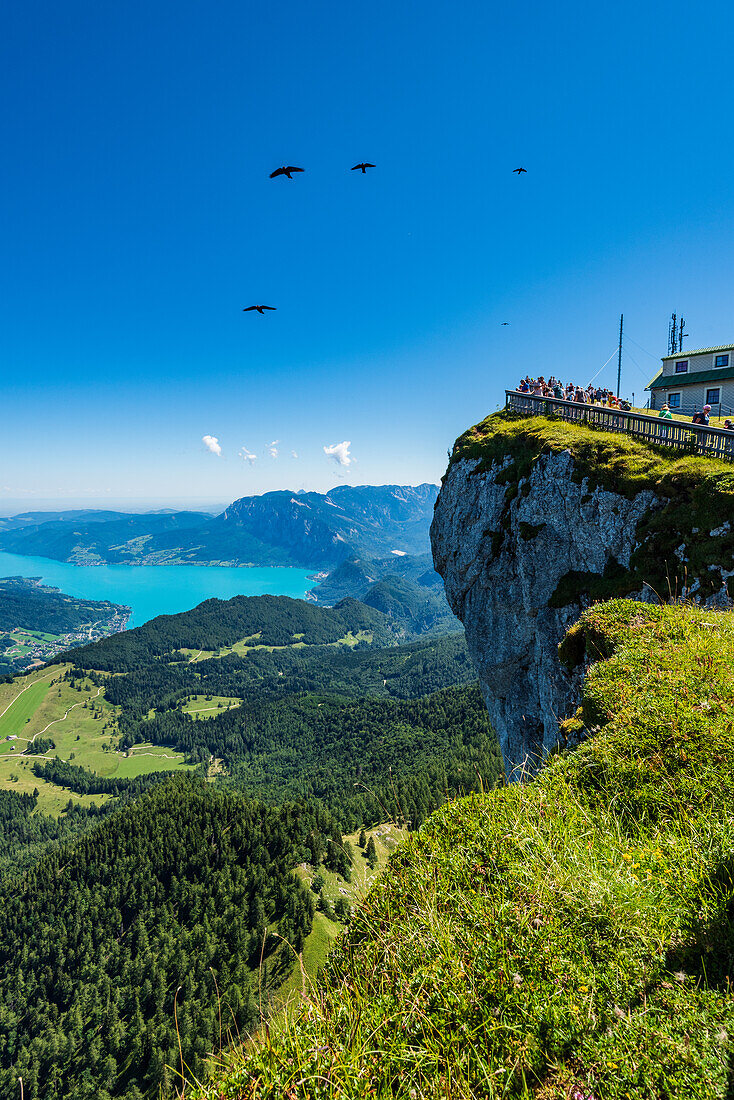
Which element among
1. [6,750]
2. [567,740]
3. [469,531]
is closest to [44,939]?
[469,531]

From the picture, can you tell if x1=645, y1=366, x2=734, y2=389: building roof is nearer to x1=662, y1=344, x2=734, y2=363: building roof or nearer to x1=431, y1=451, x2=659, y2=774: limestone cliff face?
x1=662, y1=344, x2=734, y2=363: building roof

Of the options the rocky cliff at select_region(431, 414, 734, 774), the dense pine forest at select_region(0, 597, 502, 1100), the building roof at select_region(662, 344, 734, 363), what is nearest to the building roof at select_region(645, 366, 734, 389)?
the building roof at select_region(662, 344, 734, 363)

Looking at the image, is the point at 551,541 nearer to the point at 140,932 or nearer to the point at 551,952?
the point at 551,952

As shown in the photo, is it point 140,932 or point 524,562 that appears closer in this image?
point 524,562

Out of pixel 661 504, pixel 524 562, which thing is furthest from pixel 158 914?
pixel 661 504

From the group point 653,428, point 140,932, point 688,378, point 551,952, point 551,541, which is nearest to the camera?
point 551,952

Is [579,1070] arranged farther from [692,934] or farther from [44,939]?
[44,939]
